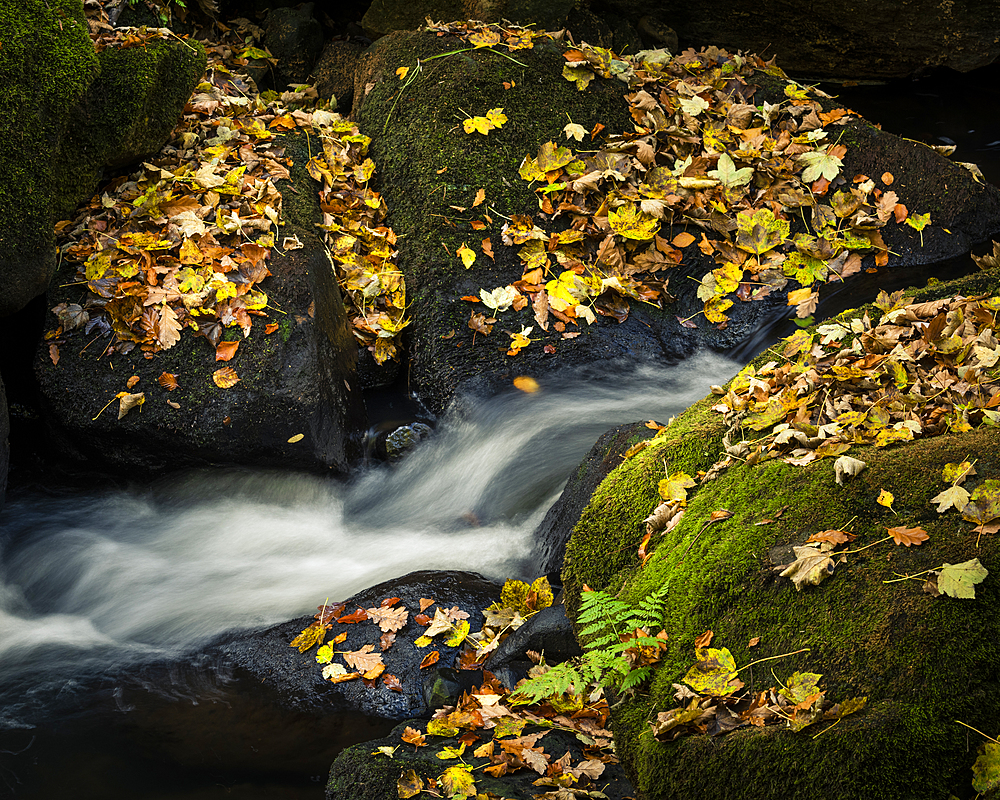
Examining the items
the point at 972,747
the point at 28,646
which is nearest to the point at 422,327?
the point at 28,646

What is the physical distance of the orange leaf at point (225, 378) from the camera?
452 centimetres

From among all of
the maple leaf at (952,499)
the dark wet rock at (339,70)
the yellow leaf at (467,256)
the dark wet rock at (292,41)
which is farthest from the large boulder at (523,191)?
the maple leaf at (952,499)

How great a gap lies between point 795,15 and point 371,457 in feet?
21.3

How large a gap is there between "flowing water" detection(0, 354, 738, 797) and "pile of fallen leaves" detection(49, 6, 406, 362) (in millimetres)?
996

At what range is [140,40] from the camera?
4.94 m

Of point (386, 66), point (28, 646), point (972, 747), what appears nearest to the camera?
point (972, 747)

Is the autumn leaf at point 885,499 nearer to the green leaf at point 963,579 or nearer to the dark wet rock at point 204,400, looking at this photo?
the green leaf at point 963,579

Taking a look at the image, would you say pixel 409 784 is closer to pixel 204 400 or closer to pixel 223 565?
pixel 223 565

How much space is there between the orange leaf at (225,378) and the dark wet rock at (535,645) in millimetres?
2367

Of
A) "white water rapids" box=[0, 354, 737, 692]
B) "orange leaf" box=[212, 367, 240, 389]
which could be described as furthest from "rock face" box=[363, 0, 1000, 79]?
"orange leaf" box=[212, 367, 240, 389]

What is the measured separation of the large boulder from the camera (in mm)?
5258

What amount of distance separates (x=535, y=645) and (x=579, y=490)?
2.85ft

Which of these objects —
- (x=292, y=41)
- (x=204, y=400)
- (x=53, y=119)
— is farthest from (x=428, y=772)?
(x=292, y=41)

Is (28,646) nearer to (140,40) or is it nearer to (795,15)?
(140,40)
